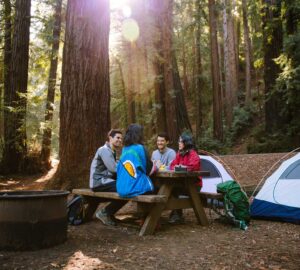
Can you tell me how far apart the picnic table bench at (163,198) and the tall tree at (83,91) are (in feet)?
4.26

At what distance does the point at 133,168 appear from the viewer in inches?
220

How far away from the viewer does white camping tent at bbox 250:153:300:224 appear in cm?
661

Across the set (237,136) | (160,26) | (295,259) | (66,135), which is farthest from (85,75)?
(237,136)

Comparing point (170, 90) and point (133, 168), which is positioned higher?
point (170, 90)

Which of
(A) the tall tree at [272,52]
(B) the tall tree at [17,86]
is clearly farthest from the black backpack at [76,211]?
(A) the tall tree at [272,52]

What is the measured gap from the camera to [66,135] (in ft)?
25.1

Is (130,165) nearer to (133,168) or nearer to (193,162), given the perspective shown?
(133,168)

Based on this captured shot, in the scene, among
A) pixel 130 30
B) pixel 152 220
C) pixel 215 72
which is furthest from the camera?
pixel 130 30

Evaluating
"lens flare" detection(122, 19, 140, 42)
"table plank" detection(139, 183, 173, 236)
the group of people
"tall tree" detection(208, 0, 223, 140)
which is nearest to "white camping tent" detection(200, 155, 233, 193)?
the group of people

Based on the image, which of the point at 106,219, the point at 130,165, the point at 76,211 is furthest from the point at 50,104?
the point at 130,165

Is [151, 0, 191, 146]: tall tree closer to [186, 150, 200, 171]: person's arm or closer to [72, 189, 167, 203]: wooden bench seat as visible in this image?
[186, 150, 200, 171]: person's arm

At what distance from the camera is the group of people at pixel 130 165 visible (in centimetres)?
560

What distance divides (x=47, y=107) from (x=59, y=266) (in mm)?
11584

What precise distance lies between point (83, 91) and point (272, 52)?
958 centimetres
